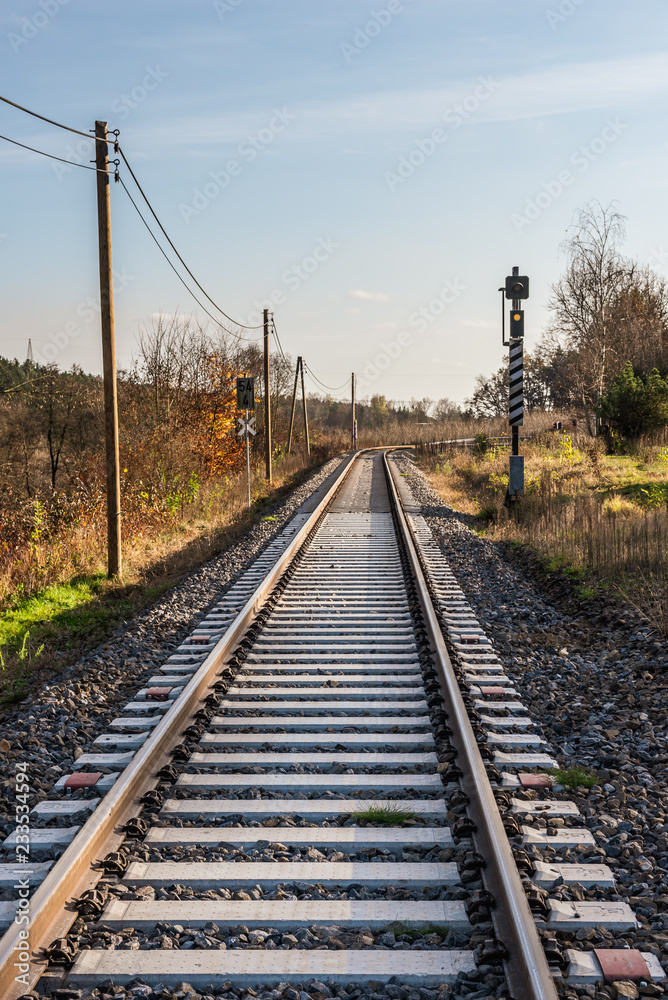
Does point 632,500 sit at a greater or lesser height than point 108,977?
greater

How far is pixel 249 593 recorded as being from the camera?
8.59m

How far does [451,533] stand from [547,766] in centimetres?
900

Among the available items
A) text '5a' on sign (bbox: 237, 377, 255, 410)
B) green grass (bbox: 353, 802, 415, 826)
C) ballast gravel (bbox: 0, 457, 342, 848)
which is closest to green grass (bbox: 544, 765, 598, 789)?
green grass (bbox: 353, 802, 415, 826)

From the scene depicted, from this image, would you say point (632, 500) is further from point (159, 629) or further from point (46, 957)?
point (46, 957)

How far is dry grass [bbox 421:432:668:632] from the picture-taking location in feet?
27.8

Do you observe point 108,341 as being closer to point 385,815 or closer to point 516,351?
point 385,815

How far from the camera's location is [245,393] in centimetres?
Answer: 1738

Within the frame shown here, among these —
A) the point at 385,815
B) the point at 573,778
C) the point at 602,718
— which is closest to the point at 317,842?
the point at 385,815

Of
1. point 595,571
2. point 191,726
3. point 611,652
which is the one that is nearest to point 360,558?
point 595,571

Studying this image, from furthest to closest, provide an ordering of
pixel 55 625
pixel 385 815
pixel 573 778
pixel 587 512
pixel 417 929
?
pixel 587 512, pixel 55 625, pixel 573 778, pixel 385 815, pixel 417 929

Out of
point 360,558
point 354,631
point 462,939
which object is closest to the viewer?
point 462,939

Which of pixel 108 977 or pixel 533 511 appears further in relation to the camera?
pixel 533 511

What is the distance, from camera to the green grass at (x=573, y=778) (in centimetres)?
410

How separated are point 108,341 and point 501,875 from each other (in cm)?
899
